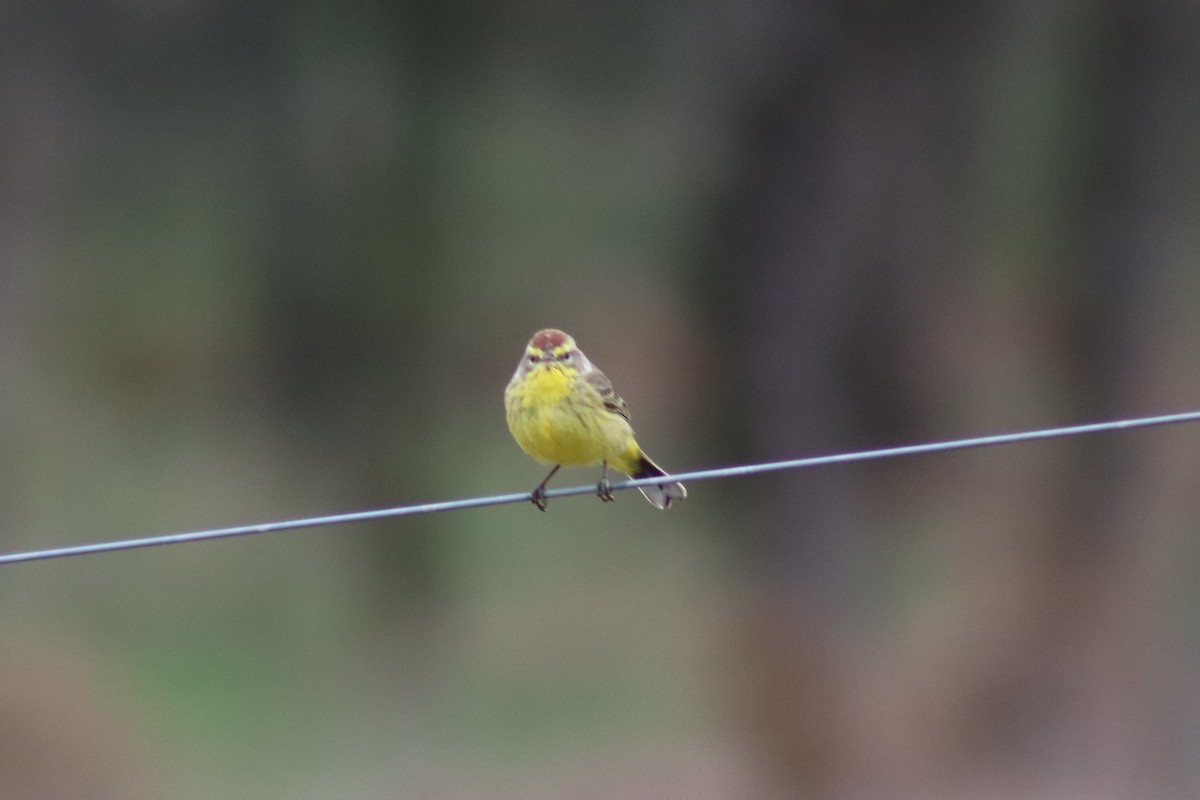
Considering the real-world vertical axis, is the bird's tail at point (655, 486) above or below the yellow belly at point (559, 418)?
below

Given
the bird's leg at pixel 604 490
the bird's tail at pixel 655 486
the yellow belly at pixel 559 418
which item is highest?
the yellow belly at pixel 559 418

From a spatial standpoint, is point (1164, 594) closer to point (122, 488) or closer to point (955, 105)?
point (955, 105)

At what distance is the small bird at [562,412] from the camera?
6012mm

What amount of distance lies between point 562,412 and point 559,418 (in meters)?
0.03

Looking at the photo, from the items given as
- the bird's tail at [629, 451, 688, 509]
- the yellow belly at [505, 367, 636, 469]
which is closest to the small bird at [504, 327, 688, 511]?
the yellow belly at [505, 367, 636, 469]

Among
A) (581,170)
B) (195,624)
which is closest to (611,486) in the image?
(195,624)

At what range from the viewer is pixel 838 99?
1209 cm

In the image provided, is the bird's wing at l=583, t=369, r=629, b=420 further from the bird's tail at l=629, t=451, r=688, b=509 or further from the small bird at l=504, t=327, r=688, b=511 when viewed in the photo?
the bird's tail at l=629, t=451, r=688, b=509

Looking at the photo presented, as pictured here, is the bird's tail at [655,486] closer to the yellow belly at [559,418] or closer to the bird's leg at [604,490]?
the bird's leg at [604,490]

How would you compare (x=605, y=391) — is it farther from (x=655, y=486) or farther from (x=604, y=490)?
(x=604, y=490)

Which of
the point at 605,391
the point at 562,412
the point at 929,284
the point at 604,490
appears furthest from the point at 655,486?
the point at 929,284

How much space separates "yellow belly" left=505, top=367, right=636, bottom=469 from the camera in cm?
601

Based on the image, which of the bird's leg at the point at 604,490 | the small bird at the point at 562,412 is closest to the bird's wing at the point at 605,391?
the small bird at the point at 562,412

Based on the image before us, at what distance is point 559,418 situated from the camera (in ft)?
19.7
